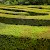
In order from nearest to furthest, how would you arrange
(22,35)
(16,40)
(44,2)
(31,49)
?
(31,49) → (16,40) → (22,35) → (44,2)

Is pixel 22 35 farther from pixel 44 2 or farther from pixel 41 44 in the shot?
pixel 44 2

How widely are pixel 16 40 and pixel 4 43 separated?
295 mm

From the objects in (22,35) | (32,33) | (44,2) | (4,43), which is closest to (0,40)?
(4,43)

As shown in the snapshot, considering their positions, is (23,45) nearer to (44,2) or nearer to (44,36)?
(44,36)

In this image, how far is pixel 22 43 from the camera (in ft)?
11.5

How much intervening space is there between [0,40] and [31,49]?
2.52 feet

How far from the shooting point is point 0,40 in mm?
3672

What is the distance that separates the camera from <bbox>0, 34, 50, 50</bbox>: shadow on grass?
10.9ft

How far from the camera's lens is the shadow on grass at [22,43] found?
332cm

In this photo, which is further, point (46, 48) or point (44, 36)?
point (44, 36)

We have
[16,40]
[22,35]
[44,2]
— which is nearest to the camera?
[16,40]

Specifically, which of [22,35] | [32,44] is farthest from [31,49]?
[22,35]

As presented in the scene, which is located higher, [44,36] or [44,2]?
[44,36]

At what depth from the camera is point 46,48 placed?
11.2ft
